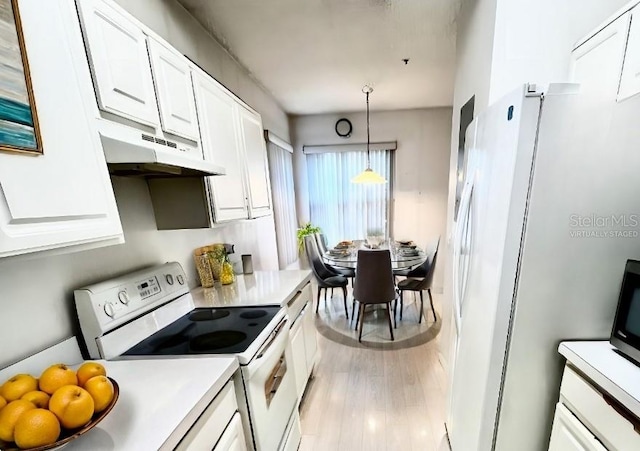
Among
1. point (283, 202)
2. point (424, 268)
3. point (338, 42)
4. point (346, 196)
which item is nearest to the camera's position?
point (338, 42)

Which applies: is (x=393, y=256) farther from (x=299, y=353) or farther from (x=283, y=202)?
(x=283, y=202)

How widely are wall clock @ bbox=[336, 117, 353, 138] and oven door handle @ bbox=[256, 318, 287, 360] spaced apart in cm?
344

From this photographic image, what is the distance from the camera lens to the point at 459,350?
4.35 ft

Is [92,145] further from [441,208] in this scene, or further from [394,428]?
[441,208]

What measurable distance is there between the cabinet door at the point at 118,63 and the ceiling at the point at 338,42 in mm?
994

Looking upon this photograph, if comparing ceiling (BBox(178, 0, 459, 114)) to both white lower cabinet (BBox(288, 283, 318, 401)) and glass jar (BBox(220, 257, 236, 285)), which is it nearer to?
glass jar (BBox(220, 257, 236, 285))

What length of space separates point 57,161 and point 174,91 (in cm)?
74

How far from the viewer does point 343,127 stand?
13.6 feet

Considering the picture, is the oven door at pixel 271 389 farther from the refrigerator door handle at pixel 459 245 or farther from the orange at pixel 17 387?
the refrigerator door handle at pixel 459 245

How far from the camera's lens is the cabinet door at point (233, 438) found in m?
0.89

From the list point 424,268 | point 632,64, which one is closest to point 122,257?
point 632,64

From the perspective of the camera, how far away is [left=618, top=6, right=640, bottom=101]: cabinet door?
842 mm

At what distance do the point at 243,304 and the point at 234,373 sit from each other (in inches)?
20.3

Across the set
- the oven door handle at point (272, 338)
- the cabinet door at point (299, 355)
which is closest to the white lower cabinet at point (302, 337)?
the cabinet door at point (299, 355)
